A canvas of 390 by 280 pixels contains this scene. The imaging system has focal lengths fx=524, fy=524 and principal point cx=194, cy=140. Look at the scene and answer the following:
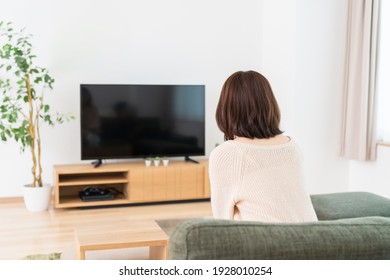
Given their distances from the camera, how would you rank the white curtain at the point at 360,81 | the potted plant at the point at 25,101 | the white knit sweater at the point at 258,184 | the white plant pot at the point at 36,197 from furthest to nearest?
the white curtain at the point at 360,81, the white plant pot at the point at 36,197, the potted plant at the point at 25,101, the white knit sweater at the point at 258,184

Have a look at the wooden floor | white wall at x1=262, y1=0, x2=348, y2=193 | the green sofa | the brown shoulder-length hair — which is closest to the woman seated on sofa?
the brown shoulder-length hair

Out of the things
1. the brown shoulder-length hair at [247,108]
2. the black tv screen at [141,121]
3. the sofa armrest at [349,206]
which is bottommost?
the sofa armrest at [349,206]

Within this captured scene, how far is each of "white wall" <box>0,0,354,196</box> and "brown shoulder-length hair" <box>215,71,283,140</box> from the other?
11.0 feet

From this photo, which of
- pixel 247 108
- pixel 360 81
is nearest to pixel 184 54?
pixel 360 81

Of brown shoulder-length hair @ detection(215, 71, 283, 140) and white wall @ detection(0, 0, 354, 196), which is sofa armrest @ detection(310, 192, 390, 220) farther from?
white wall @ detection(0, 0, 354, 196)

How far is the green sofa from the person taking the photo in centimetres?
105

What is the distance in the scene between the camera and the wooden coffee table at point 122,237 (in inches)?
111

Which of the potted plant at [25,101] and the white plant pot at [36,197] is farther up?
the potted plant at [25,101]

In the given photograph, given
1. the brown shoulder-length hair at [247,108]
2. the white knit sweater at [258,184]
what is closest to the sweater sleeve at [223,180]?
the white knit sweater at [258,184]

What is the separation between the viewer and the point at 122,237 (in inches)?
115

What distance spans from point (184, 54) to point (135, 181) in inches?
56.5

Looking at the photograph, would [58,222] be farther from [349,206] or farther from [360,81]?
[360,81]

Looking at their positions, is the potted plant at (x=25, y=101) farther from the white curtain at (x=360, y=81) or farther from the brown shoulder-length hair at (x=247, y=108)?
the brown shoulder-length hair at (x=247, y=108)
